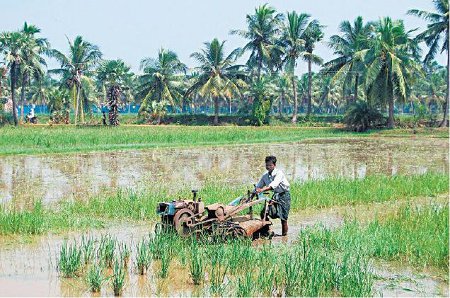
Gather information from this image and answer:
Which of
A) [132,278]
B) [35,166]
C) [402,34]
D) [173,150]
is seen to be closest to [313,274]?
[132,278]

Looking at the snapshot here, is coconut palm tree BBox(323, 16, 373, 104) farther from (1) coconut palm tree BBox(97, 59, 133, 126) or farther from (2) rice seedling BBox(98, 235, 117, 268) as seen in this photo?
(2) rice seedling BBox(98, 235, 117, 268)

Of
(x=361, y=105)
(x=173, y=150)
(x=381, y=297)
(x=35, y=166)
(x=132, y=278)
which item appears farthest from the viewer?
(x=361, y=105)

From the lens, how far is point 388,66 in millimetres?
29344

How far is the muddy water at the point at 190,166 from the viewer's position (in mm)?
11875

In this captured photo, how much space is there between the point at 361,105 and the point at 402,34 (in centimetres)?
424

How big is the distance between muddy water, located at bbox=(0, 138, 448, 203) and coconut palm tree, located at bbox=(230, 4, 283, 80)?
16346mm

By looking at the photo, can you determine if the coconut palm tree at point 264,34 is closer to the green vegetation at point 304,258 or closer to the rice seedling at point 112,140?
the rice seedling at point 112,140

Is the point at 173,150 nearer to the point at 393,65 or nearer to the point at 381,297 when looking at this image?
the point at 393,65

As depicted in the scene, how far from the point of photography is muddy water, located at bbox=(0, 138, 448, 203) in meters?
11.9

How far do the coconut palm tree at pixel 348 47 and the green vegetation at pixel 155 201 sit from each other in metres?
23.3

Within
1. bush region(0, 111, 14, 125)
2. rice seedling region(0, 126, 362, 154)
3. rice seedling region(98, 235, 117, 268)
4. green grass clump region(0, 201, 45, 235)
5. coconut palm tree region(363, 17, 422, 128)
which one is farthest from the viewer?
bush region(0, 111, 14, 125)

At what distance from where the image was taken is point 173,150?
20.6m

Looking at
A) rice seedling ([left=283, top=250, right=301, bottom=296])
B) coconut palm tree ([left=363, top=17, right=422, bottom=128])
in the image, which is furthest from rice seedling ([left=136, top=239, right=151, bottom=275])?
coconut palm tree ([left=363, top=17, right=422, bottom=128])

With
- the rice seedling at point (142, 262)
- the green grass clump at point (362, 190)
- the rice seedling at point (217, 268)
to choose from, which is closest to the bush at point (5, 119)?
the green grass clump at point (362, 190)
